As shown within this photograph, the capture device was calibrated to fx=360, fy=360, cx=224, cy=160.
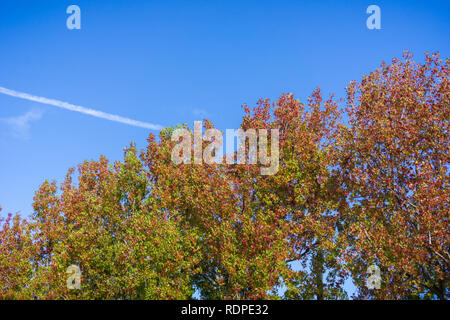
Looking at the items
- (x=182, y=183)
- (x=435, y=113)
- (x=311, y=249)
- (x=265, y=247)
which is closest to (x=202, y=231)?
(x=182, y=183)

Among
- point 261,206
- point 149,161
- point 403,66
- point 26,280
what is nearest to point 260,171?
point 261,206

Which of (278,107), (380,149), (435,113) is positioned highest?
(278,107)

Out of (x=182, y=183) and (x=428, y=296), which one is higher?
(x=182, y=183)

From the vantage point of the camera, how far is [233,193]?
29609 millimetres

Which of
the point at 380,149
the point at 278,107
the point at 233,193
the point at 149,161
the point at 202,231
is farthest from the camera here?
the point at 149,161

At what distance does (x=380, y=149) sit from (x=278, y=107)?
10.7 metres

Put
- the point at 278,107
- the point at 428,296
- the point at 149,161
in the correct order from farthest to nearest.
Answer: the point at 149,161, the point at 278,107, the point at 428,296

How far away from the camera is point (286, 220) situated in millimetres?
30562

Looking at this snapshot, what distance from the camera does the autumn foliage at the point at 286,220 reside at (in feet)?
81.9

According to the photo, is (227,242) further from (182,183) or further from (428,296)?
(428,296)

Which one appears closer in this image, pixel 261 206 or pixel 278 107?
pixel 261 206

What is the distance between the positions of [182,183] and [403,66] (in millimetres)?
21688

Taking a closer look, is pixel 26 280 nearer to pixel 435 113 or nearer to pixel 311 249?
pixel 311 249

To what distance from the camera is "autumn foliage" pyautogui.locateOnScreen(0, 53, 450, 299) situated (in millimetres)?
24969
